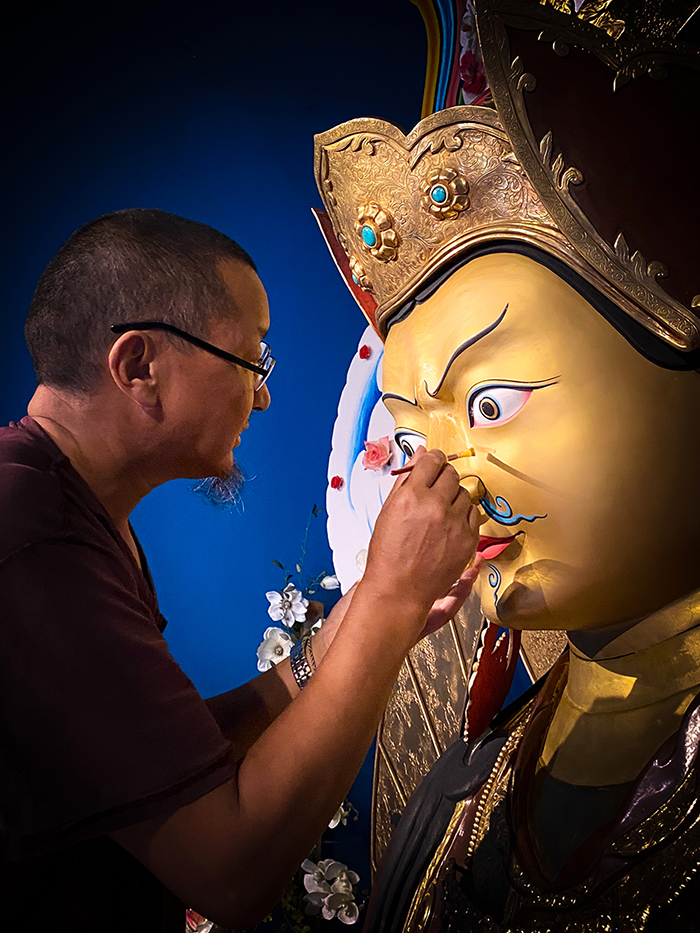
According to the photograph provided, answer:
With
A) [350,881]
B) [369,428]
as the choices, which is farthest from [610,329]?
[350,881]

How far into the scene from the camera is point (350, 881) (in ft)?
6.57

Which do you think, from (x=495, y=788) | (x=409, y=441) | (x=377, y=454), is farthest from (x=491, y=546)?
(x=377, y=454)

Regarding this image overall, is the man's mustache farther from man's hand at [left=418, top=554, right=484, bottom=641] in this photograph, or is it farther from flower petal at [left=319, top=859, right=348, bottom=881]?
man's hand at [left=418, top=554, right=484, bottom=641]

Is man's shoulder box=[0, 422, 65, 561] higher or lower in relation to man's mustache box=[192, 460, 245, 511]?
higher

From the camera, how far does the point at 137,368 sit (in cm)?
116

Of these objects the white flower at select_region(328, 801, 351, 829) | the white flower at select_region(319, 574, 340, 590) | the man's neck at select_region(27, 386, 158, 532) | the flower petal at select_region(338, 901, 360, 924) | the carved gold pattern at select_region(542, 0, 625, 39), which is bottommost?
the flower petal at select_region(338, 901, 360, 924)

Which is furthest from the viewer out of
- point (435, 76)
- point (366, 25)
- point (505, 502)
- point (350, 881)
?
point (350, 881)

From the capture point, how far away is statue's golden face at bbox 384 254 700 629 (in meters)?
0.90

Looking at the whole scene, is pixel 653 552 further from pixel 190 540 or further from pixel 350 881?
pixel 190 540

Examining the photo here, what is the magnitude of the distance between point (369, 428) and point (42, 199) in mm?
1217

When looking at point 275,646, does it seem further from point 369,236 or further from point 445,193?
point 445,193

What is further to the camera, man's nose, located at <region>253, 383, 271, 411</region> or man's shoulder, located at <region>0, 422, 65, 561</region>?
man's nose, located at <region>253, 383, 271, 411</region>

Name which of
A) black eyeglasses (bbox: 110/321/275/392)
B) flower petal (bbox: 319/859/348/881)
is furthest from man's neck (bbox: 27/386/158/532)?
flower petal (bbox: 319/859/348/881)

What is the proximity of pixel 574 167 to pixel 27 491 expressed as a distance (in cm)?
73
